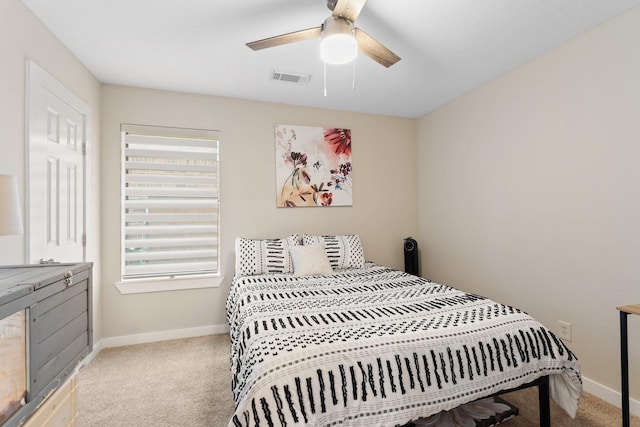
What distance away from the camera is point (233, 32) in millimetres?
2195

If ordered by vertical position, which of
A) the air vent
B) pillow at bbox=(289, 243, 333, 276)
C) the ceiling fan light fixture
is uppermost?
the air vent

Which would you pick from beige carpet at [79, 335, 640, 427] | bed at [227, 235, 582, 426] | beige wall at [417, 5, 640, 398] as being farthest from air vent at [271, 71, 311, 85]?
beige carpet at [79, 335, 640, 427]

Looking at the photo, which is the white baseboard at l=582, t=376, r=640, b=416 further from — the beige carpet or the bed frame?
the bed frame

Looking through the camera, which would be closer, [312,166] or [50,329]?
[50,329]

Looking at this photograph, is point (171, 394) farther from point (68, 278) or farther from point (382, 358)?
point (382, 358)

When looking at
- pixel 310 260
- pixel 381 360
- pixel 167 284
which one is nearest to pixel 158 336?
pixel 167 284

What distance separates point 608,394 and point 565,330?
43 cm

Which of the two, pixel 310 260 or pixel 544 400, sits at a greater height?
pixel 310 260

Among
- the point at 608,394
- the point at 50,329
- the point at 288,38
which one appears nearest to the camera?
the point at 50,329

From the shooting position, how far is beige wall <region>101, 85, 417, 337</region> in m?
3.07

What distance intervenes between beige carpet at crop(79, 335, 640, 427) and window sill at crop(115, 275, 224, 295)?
55 cm

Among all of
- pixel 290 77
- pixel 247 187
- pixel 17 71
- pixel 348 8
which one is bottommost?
pixel 247 187

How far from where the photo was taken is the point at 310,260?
9.80 ft

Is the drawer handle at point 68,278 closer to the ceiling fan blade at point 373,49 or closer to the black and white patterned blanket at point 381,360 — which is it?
the black and white patterned blanket at point 381,360
